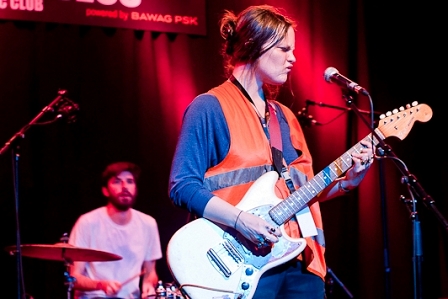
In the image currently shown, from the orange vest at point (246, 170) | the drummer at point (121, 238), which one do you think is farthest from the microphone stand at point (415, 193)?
the drummer at point (121, 238)

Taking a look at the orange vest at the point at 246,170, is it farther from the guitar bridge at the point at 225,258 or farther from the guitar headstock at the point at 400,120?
the guitar headstock at the point at 400,120

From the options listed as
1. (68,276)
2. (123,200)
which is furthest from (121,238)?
(68,276)

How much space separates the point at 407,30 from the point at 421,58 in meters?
0.31

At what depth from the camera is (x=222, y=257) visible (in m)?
2.80

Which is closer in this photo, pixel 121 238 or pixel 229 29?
pixel 229 29

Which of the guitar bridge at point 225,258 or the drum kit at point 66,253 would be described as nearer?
the guitar bridge at point 225,258

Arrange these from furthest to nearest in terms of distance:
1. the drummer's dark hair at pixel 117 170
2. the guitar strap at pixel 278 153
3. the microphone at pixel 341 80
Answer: the drummer's dark hair at pixel 117 170
the microphone at pixel 341 80
the guitar strap at pixel 278 153

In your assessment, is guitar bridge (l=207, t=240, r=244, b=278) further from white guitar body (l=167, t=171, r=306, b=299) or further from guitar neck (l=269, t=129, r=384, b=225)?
guitar neck (l=269, t=129, r=384, b=225)

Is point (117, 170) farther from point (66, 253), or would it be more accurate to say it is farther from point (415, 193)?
point (415, 193)

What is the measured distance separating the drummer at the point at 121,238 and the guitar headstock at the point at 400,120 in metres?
2.68

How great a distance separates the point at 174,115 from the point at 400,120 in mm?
3039

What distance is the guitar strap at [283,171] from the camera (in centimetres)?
291

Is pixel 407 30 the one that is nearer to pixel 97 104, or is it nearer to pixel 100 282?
pixel 97 104

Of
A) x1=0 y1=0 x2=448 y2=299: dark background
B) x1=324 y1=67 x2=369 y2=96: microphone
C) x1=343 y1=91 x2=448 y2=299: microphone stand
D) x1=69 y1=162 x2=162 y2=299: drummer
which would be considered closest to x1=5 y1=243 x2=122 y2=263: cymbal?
x1=0 y1=0 x2=448 y2=299: dark background
